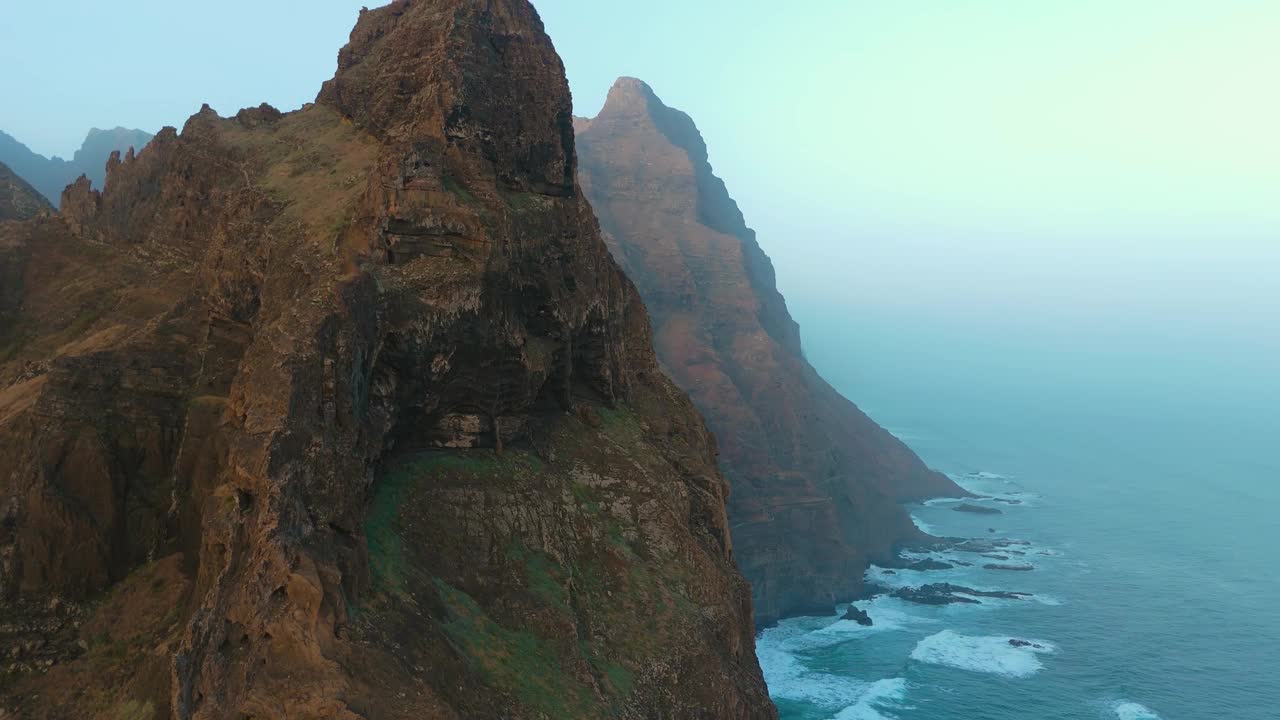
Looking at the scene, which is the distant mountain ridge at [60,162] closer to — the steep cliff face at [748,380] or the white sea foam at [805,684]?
the steep cliff face at [748,380]

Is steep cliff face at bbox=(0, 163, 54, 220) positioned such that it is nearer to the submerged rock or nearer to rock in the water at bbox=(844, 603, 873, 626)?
rock in the water at bbox=(844, 603, 873, 626)

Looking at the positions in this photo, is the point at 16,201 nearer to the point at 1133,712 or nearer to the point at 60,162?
the point at 1133,712

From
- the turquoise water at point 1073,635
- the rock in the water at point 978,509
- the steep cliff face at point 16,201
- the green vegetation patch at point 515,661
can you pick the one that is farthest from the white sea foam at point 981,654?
the steep cliff face at point 16,201

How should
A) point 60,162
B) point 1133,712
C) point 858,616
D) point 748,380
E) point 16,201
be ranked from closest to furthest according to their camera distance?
point 16,201 < point 1133,712 < point 858,616 < point 748,380 < point 60,162

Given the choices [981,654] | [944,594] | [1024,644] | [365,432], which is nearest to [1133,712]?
[981,654]

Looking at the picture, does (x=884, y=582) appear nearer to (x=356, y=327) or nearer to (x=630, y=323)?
(x=630, y=323)

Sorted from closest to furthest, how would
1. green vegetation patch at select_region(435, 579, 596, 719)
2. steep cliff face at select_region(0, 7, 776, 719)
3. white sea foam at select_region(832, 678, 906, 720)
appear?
steep cliff face at select_region(0, 7, 776, 719) < green vegetation patch at select_region(435, 579, 596, 719) < white sea foam at select_region(832, 678, 906, 720)

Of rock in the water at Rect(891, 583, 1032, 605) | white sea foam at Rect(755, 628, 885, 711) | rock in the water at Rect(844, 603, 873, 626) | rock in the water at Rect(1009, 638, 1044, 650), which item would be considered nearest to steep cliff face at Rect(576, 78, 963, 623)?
rock in the water at Rect(844, 603, 873, 626)
